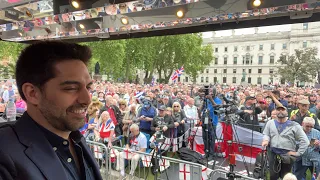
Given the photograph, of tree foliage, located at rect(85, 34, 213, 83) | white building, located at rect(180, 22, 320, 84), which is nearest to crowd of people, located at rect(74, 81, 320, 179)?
tree foliage, located at rect(85, 34, 213, 83)

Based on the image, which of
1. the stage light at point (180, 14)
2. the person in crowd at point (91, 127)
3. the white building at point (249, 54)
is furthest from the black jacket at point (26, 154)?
the white building at point (249, 54)

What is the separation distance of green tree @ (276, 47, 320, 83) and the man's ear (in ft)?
142

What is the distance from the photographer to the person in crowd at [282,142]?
3996 millimetres

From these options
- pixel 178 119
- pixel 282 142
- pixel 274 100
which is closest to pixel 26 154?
pixel 282 142

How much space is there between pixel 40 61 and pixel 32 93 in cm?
15

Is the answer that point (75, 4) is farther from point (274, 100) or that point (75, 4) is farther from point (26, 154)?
→ point (274, 100)

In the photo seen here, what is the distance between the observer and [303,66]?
38.0 metres

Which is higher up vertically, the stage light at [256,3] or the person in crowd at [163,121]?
the stage light at [256,3]

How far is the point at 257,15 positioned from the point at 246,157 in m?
4.36

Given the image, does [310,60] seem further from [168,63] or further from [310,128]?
[310,128]

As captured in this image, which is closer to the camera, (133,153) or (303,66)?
(133,153)

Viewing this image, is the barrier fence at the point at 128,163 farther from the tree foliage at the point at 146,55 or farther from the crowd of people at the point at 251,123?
the tree foliage at the point at 146,55

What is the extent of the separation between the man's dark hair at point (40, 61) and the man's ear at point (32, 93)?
2cm

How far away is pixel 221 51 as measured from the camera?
72.5 m
